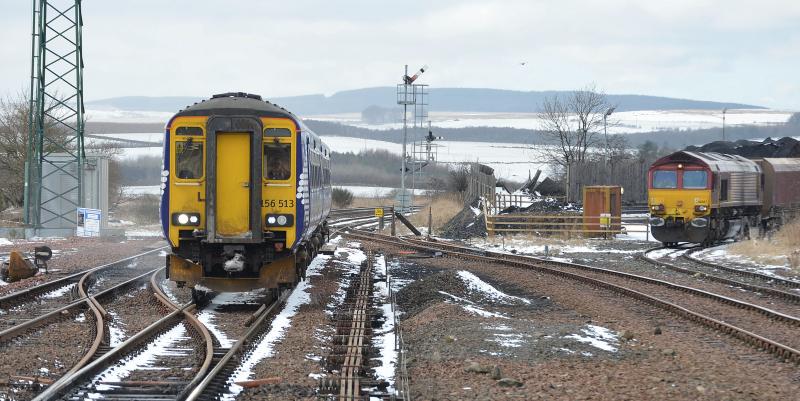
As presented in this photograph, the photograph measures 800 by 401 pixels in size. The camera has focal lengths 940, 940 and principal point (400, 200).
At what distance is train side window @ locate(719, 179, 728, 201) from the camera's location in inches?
1235

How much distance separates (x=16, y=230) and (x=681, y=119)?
392ft

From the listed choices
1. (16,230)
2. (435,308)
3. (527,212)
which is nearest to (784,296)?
(435,308)

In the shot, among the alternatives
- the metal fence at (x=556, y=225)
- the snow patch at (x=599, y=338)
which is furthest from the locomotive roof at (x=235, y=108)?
the metal fence at (x=556, y=225)

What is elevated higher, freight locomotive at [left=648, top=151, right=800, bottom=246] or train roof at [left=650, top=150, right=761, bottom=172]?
train roof at [left=650, top=150, right=761, bottom=172]

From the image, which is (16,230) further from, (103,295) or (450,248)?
(103,295)

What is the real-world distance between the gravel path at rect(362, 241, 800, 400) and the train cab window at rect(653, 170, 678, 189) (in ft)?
54.3

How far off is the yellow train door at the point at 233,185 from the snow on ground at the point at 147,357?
94.2 inches

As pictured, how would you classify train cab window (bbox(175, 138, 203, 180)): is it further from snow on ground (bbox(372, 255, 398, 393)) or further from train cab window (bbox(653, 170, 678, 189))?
train cab window (bbox(653, 170, 678, 189))

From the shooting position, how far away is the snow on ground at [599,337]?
36.9ft

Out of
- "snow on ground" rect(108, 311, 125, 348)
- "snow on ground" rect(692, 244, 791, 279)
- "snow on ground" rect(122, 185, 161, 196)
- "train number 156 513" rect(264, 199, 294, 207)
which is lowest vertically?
"snow on ground" rect(692, 244, 791, 279)

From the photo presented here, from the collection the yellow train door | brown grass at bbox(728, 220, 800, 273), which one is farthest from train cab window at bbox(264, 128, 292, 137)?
brown grass at bbox(728, 220, 800, 273)

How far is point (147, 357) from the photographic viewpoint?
10.1m

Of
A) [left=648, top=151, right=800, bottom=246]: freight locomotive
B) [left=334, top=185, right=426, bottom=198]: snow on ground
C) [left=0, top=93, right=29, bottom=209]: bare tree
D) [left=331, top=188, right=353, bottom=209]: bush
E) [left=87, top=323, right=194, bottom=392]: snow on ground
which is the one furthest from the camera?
[left=334, top=185, right=426, bottom=198]: snow on ground

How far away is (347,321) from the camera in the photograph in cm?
1301
